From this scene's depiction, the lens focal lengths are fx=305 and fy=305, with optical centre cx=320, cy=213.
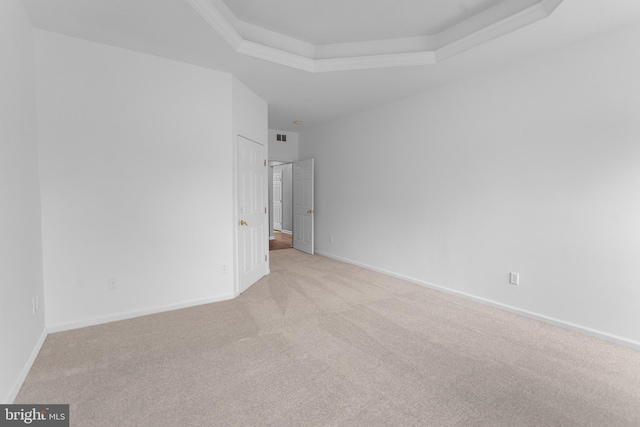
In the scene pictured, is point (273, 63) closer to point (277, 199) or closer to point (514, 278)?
point (514, 278)

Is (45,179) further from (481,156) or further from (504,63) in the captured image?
(504,63)

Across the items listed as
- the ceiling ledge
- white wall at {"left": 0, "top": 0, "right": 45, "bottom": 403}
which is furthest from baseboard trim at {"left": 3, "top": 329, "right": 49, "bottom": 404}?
the ceiling ledge

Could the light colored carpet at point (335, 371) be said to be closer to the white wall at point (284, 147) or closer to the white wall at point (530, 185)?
the white wall at point (530, 185)

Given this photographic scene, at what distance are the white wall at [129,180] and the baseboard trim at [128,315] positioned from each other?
1 cm

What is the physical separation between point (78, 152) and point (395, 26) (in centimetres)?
342

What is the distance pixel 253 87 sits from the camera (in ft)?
13.7

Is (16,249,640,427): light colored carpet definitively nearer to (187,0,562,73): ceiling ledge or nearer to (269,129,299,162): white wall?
(187,0,562,73): ceiling ledge

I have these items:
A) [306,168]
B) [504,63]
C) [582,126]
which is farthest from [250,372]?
[306,168]

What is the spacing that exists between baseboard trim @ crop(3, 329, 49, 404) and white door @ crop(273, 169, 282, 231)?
791 centimetres

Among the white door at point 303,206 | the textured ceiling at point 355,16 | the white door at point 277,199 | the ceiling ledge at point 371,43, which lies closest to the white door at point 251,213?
the ceiling ledge at point 371,43

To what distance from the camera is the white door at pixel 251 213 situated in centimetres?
410

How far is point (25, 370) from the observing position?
2.18 meters

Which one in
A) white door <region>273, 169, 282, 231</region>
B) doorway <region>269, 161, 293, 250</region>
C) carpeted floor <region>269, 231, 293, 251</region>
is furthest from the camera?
white door <region>273, 169, 282, 231</region>

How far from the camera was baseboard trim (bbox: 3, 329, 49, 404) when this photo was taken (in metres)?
1.90
